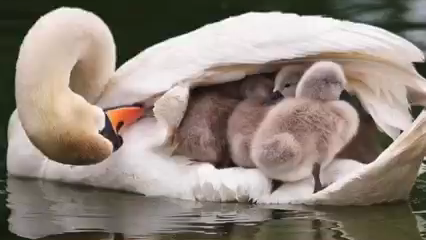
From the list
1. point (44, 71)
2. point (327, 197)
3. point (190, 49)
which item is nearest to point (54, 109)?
point (44, 71)

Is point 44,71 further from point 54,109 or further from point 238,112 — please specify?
point 238,112

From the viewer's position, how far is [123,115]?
538cm

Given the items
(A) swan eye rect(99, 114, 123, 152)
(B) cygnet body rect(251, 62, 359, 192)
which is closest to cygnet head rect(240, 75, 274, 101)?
(B) cygnet body rect(251, 62, 359, 192)

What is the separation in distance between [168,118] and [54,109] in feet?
1.38

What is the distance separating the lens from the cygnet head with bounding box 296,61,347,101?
510cm

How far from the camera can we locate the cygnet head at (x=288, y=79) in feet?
17.4

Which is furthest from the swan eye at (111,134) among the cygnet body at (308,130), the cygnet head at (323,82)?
the cygnet head at (323,82)

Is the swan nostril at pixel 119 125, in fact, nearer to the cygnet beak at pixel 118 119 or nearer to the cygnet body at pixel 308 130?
the cygnet beak at pixel 118 119

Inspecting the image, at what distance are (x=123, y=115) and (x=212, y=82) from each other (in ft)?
1.18

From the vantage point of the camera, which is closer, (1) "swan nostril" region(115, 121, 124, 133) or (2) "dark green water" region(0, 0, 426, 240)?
(2) "dark green water" region(0, 0, 426, 240)

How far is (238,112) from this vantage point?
17.1ft

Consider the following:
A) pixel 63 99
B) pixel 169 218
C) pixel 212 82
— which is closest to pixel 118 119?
pixel 63 99

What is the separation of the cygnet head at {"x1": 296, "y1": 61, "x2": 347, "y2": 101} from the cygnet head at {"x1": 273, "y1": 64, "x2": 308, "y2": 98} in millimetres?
138

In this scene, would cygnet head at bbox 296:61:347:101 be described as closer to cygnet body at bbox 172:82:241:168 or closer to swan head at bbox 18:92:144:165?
cygnet body at bbox 172:82:241:168
